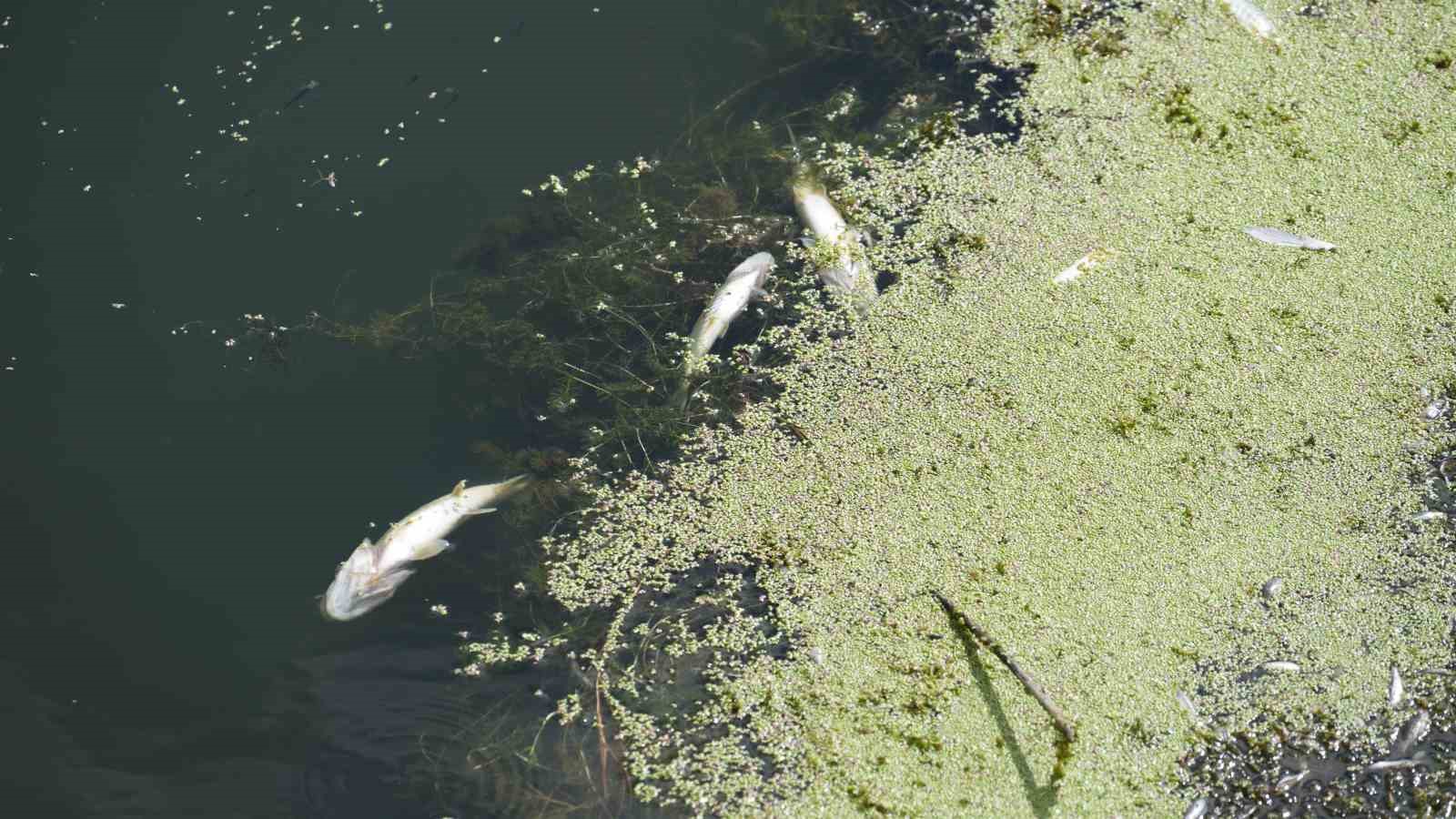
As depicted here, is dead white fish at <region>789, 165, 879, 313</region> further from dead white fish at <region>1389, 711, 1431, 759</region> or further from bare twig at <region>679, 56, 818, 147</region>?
dead white fish at <region>1389, 711, 1431, 759</region>

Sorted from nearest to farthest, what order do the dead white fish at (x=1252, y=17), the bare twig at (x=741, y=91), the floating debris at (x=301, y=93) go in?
1. the dead white fish at (x=1252, y=17)
2. the bare twig at (x=741, y=91)
3. the floating debris at (x=301, y=93)

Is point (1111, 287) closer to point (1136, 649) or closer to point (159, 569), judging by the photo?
point (1136, 649)

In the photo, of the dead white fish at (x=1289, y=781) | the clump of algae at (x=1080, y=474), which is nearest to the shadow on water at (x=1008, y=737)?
the clump of algae at (x=1080, y=474)

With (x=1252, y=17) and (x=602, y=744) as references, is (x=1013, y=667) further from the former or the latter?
(x=1252, y=17)

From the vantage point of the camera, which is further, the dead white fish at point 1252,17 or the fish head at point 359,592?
the dead white fish at point 1252,17

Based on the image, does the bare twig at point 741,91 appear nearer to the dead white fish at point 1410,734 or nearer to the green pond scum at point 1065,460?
the green pond scum at point 1065,460

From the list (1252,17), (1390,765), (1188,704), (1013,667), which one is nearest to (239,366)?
(1013,667)

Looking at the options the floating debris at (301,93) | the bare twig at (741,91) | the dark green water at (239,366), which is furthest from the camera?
the floating debris at (301,93)
